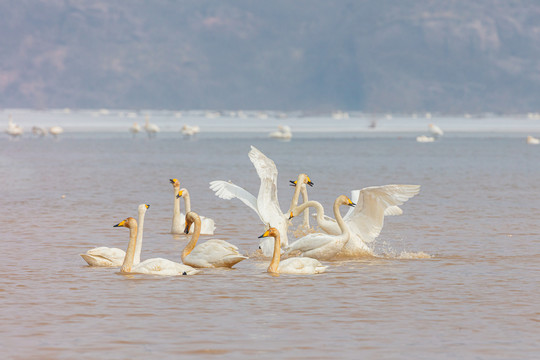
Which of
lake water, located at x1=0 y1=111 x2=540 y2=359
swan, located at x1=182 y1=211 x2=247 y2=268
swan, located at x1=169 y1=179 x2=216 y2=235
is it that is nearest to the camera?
lake water, located at x1=0 y1=111 x2=540 y2=359

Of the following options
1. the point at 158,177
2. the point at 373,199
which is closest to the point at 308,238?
the point at 373,199

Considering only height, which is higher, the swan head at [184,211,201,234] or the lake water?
the swan head at [184,211,201,234]

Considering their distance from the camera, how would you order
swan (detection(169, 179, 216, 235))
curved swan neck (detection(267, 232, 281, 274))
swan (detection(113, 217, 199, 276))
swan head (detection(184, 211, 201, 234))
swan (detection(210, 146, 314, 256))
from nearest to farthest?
swan (detection(113, 217, 199, 276)), curved swan neck (detection(267, 232, 281, 274)), swan head (detection(184, 211, 201, 234)), swan (detection(210, 146, 314, 256)), swan (detection(169, 179, 216, 235))

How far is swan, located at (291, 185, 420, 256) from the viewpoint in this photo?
18031 mm

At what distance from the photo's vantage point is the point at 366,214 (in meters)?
18.5

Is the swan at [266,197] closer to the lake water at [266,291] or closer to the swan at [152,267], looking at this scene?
the lake water at [266,291]

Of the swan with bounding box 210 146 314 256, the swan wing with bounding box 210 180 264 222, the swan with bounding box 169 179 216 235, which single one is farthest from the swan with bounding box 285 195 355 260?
the swan with bounding box 169 179 216 235

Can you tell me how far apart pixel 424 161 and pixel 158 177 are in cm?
1643

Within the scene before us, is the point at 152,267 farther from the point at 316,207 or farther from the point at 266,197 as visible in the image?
the point at 316,207

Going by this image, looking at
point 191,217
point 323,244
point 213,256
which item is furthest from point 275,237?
point 191,217

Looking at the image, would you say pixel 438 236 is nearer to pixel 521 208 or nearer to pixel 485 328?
pixel 521 208

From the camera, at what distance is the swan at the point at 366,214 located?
59.2 ft

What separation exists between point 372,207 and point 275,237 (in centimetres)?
253

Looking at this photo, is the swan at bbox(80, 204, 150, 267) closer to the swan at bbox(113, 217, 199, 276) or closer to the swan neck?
the swan at bbox(113, 217, 199, 276)
